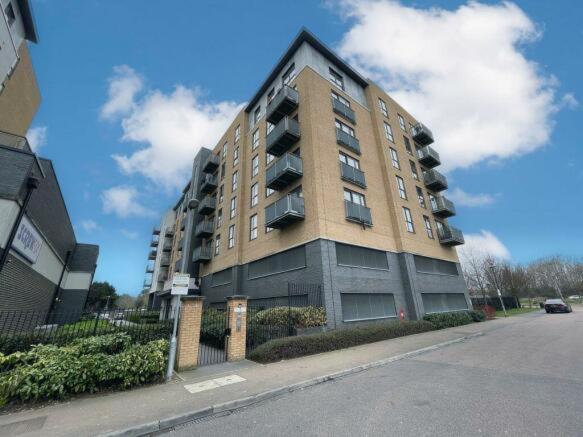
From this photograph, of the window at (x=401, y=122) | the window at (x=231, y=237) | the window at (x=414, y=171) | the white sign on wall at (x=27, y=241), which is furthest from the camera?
the window at (x=401, y=122)

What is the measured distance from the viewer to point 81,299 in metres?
26.0

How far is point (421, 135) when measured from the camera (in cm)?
2806

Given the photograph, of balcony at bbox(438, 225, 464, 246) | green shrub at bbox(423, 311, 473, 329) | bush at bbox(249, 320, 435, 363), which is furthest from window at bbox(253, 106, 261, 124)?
green shrub at bbox(423, 311, 473, 329)

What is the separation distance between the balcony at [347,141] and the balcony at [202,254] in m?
17.3

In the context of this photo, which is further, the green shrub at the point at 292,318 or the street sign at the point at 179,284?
the green shrub at the point at 292,318

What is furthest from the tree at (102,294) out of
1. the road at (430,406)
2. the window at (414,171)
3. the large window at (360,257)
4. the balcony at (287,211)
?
the road at (430,406)

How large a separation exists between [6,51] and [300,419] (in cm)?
2332

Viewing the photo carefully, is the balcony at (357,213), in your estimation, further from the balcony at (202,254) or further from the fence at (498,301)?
the fence at (498,301)

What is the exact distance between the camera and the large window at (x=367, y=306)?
1494cm

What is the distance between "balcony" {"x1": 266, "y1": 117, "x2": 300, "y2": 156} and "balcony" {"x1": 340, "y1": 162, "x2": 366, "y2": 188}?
160 inches

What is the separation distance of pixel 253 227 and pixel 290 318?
10644 millimetres

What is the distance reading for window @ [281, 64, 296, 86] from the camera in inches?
874

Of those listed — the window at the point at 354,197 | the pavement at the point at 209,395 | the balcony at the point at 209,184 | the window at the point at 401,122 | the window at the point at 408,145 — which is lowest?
the pavement at the point at 209,395

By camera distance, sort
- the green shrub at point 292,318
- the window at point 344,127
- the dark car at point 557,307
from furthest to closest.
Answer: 1. the dark car at point 557,307
2. the window at point 344,127
3. the green shrub at point 292,318
